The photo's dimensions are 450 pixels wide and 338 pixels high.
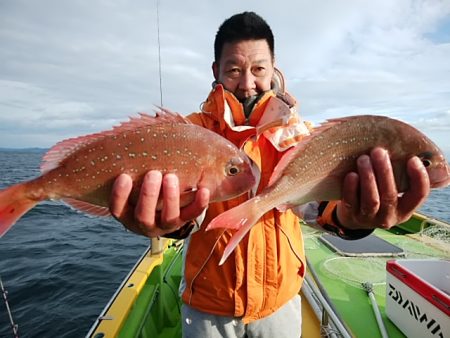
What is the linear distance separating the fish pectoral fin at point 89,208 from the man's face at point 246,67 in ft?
5.29

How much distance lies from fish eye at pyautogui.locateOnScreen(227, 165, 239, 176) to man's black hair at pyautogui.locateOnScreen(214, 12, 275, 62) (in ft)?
4.61

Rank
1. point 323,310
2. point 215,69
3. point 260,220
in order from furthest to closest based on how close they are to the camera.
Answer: point 323,310, point 215,69, point 260,220

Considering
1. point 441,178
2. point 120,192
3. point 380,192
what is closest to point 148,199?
point 120,192

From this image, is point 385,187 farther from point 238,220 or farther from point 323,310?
point 323,310

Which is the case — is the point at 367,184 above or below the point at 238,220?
above

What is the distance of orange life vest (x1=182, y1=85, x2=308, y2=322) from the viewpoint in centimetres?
246

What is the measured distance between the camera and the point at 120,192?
2105 mm

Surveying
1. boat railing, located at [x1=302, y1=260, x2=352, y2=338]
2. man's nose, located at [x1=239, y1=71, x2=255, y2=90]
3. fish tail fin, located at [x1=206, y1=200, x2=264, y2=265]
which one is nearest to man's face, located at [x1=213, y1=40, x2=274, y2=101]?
man's nose, located at [x1=239, y1=71, x2=255, y2=90]

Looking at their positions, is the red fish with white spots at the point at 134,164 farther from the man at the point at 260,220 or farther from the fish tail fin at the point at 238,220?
the fish tail fin at the point at 238,220

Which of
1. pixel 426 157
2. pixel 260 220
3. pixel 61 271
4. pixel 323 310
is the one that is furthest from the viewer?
pixel 61 271

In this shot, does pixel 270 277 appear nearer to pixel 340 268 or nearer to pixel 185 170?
pixel 185 170

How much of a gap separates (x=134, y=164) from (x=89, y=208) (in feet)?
1.91

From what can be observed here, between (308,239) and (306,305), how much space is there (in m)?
2.35

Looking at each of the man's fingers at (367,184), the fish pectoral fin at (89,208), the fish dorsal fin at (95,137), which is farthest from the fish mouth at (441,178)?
the fish pectoral fin at (89,208)
